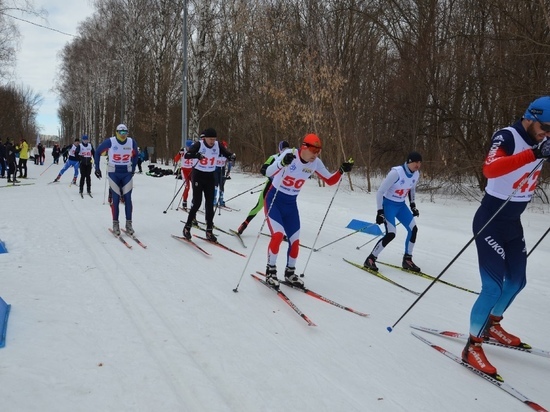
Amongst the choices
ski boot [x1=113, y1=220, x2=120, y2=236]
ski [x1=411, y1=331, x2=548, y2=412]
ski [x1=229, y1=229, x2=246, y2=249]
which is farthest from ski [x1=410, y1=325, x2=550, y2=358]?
ski boot [x1=113, y1=220, x2=120, y2=236]

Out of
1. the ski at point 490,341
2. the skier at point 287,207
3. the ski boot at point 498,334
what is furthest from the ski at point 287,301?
the ski boot at point 498,334

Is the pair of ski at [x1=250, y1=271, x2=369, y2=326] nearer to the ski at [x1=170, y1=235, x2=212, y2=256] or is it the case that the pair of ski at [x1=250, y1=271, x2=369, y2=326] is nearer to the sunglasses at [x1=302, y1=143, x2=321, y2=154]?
the ski at [x1=170, y1=235, x2=212, y2=256]

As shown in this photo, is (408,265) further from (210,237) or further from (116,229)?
(116,229)

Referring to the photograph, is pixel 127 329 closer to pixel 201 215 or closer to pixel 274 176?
pixel 274 176

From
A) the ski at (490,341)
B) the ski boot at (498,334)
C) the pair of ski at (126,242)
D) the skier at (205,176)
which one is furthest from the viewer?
the skier at (205,176)

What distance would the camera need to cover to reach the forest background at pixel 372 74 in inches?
496

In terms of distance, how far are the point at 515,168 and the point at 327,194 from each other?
1178 centimetres

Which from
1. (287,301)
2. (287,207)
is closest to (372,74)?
(287,207)

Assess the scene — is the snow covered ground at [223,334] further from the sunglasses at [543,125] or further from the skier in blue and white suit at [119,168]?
the sunglasses at [543,125]

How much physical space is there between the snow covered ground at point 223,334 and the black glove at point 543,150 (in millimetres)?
1696

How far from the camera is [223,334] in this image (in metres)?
3.71

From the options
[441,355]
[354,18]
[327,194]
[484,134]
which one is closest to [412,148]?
[484,134]

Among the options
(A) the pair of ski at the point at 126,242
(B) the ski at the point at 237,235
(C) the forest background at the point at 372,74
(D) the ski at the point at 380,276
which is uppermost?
(C) the forest background at the point at 372,74

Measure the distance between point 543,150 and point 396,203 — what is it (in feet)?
11.4
